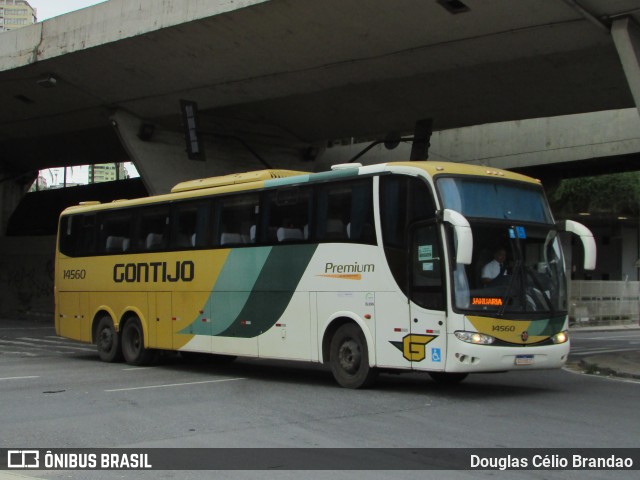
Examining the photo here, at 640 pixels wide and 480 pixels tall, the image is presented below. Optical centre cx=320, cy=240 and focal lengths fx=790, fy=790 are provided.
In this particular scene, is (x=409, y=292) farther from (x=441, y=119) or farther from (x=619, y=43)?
(x=441, y=119)

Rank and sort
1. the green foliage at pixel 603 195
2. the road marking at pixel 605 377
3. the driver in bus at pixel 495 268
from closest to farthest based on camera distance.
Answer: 1. the driver in bus at pixel 495 268
2. the road marking at pixel 605 377
3. the green foliage at pixel 603 195

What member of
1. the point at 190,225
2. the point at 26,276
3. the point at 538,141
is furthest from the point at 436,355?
the point at 26,276

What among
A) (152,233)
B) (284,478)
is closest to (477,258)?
(284,478)

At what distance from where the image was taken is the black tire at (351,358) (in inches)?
484

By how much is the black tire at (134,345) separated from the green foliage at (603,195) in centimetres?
3506

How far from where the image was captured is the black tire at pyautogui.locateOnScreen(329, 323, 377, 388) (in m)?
12.3

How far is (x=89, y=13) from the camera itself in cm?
2425

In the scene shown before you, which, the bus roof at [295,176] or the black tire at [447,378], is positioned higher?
the bus roof at [295,176]

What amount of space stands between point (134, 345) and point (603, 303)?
1176 inches

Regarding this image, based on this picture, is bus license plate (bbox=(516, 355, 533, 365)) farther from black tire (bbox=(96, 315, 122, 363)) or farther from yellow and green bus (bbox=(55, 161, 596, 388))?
black tire (bbox=(96, 315, 122, 363))

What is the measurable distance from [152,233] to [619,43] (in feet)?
36.4

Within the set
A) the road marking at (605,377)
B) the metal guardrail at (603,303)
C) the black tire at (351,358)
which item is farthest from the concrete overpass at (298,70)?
the metal guardrail at (603,303)

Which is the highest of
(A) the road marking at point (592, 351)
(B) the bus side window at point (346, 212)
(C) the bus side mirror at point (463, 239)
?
(B) the bus side window at point (346, 212)

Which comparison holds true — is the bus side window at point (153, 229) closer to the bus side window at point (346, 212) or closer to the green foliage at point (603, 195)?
the bus side window at point (346, 212)
